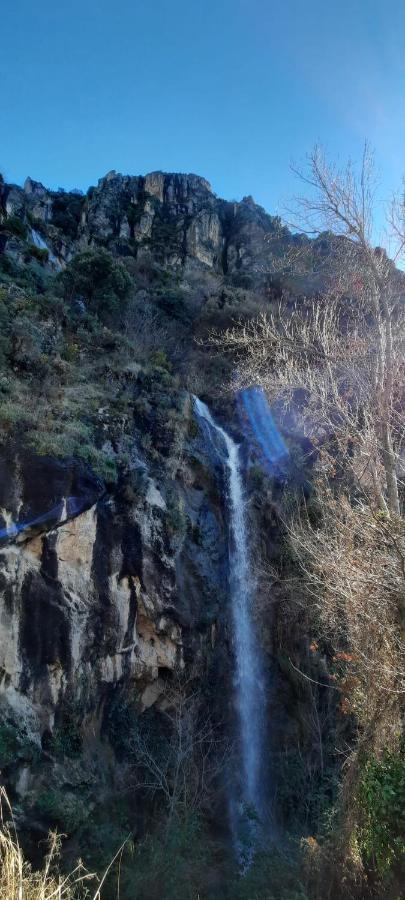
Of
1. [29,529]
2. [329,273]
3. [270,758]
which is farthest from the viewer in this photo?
[270,758]

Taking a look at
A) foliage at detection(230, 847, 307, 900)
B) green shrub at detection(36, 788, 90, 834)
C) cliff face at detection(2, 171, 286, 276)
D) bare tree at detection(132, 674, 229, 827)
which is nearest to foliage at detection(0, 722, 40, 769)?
green shrub at detection(36, 788, 90, 834)

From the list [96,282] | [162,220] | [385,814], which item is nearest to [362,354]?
[385,814]

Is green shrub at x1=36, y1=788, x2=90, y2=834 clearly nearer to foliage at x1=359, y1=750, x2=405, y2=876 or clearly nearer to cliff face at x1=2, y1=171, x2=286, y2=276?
foliage at x1=359, y1=750, x2=405, y2=876

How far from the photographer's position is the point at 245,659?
12.3m

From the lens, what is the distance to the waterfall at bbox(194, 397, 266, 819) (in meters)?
10.7

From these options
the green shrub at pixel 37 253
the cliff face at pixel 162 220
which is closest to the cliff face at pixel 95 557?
the green shrub at pixel 37 253

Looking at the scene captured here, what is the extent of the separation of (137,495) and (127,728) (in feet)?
16.1

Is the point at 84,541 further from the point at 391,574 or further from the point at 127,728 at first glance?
the point at 391,574

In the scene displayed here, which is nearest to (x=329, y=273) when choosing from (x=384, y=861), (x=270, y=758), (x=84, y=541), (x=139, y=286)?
(x=84, y=541)

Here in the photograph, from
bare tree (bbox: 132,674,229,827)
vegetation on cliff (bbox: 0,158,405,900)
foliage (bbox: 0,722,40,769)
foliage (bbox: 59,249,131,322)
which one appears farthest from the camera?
foliage (bbox: 59,249,131,322)

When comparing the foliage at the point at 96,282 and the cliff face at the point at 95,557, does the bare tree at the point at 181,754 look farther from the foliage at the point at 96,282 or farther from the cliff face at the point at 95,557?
the foliage at the point at 96,282

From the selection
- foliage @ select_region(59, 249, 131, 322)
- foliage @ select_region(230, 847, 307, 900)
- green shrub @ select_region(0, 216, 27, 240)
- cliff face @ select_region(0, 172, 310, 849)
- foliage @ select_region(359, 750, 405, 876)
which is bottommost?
foliage @ select_region(230, 847, 307, 900)

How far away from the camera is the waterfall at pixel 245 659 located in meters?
10.7

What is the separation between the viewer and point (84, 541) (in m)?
10.1
